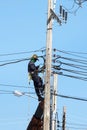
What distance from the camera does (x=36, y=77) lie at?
2403 centimetres

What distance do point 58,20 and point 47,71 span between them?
2.15 metres

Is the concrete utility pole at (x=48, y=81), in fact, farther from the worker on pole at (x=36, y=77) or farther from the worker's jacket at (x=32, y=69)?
the worker's jacket at (x=32, y=69)

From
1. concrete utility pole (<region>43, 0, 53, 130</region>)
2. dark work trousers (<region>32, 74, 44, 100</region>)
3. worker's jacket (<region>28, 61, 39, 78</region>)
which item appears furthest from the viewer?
worker's jacket (<region>28, 61, 39, 78</region>)

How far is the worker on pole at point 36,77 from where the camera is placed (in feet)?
78.5

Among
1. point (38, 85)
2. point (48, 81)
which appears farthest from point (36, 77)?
point (48, 81)

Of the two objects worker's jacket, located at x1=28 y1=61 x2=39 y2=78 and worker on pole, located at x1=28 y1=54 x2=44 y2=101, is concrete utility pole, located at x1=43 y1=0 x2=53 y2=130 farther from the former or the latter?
worker's jacket, located at x1=28 y1=61 x2=39 y2=78

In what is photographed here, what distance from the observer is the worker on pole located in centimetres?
2392

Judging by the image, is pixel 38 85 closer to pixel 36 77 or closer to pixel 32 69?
pixel 36 77

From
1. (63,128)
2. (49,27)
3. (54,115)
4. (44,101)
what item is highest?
(49,27)

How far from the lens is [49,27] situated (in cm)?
2336

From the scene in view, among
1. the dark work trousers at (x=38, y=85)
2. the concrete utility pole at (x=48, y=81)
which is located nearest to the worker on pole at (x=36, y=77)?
the dark work trousers at (x=38, y=85)

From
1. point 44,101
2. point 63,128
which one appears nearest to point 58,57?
point 44,101

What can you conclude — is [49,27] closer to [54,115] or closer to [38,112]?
[38,112]

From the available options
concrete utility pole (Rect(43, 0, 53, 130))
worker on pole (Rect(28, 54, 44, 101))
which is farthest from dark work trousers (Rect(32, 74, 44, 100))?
concrete utility pole (Rect(43, 0, 53, 130))
